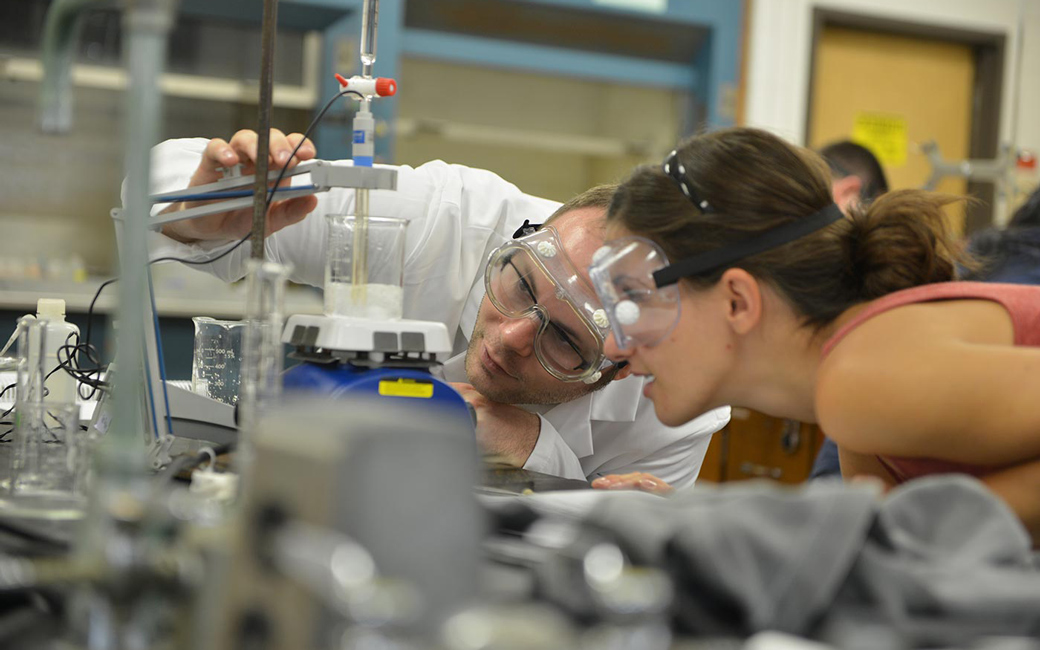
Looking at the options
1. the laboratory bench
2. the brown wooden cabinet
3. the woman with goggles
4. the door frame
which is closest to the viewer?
the woman with goggles

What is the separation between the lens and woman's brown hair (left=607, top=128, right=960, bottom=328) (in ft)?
4.79

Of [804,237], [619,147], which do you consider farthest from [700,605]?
[619,147]

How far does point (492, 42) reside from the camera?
14.6 ft

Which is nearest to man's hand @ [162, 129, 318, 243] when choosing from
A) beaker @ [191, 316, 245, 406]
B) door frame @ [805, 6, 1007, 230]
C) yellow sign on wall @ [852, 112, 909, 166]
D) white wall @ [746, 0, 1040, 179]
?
beaker @ [191, 316, 245, 406]

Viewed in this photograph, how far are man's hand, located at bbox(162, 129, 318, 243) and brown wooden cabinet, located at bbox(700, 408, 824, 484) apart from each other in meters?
2.04

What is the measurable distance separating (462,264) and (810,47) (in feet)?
10.5

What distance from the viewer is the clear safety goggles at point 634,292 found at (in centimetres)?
144

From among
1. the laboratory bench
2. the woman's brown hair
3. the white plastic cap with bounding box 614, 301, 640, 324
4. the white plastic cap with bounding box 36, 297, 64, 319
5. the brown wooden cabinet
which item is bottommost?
the brown wooden cabinet

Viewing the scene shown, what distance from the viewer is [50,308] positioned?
1679 millimetres

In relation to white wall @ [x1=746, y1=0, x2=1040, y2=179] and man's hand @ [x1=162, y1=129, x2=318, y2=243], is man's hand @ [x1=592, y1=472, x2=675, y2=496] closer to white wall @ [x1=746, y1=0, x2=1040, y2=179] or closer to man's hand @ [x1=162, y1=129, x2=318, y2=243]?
man's hand @ [x1=162, y1=129, x2=318, y2=243]

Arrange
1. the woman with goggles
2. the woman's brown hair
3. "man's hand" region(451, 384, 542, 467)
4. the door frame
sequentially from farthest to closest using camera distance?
the door frame → "man's hand" region(451, 384, 542, 467) → the woman's brown hair → the woman with goggles

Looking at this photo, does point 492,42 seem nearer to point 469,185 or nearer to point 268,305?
point 469,185

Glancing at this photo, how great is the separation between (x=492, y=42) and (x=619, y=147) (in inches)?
33.8

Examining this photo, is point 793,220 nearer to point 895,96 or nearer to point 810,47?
point 810,47
